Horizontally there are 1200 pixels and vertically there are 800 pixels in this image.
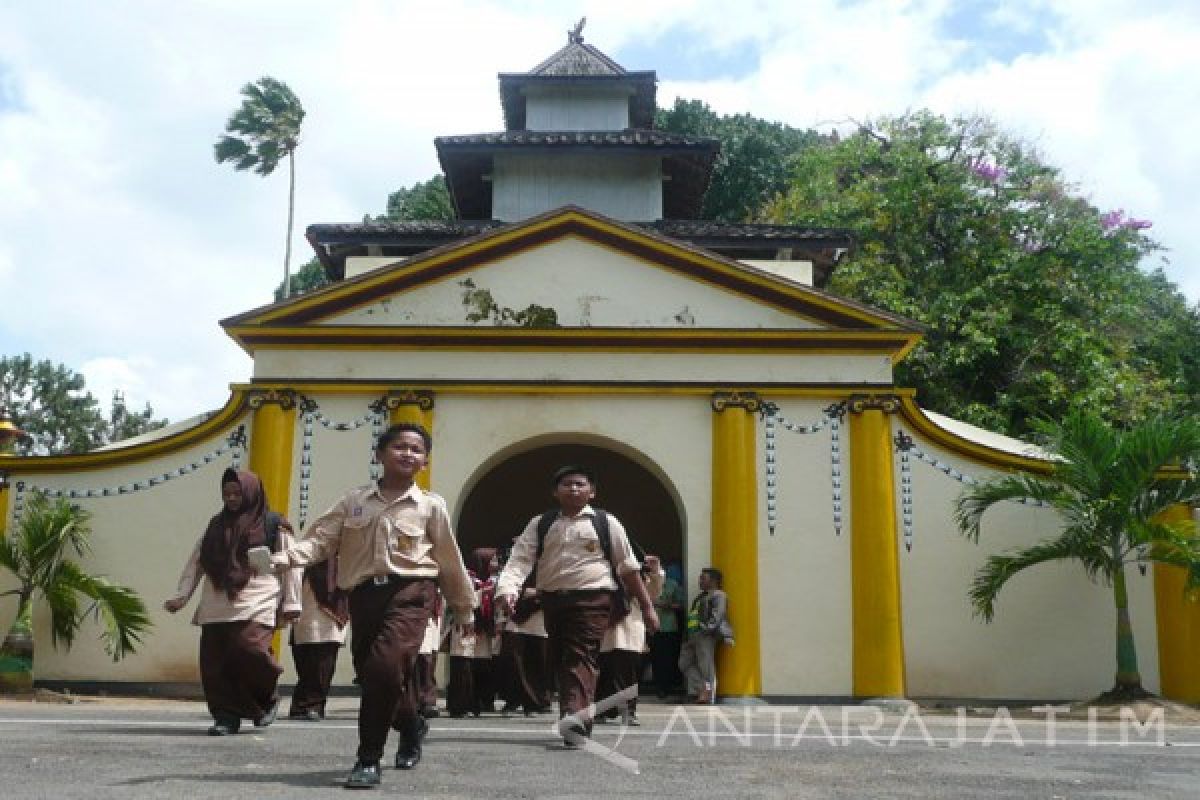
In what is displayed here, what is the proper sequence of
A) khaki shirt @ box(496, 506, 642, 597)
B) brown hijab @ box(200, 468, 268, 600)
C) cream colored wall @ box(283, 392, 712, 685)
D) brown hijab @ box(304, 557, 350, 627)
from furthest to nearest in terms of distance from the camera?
cream colored wall @ box(283, 392, 712, 685), brown hijab @ box(304, 557, 350, 627), brown hijab @ box(200, 468, 268, 600), khaki shirt @ box(496, 506, 642, 597)

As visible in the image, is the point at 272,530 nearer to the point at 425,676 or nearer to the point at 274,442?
Answer: the point at 425,676

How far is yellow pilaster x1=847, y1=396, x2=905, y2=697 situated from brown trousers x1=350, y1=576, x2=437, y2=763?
29.4 ft

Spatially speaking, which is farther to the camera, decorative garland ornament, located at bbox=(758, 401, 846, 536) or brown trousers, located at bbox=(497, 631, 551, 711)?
decorative garland ornament, located at bbox=(758, 401, 846, 536)

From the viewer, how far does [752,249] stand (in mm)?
18984

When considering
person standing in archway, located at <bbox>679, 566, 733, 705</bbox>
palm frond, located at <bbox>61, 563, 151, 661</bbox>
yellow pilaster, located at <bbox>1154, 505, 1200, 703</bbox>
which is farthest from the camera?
yellow pilaster, located at <bbox>1154, 505, 1200, 703</bbox>

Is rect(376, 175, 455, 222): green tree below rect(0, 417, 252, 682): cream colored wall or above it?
above

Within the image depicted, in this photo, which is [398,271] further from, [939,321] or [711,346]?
[939,321]

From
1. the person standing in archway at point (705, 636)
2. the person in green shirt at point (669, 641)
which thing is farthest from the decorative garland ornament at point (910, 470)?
the person in green shirt at point (669, 641)

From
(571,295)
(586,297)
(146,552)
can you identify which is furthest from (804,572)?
(146,552)

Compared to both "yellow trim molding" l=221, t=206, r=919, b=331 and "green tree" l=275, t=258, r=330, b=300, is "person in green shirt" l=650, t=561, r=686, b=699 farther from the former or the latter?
"green tree" l=275, t=258, r=330, b=300

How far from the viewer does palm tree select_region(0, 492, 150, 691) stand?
45.2 ft

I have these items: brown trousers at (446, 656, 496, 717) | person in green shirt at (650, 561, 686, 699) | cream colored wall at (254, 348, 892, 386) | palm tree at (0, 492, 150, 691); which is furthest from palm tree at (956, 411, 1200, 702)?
palm tree at (0, 492, 150, 691)

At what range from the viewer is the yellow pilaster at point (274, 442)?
14.7m

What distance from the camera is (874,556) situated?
14375mm
